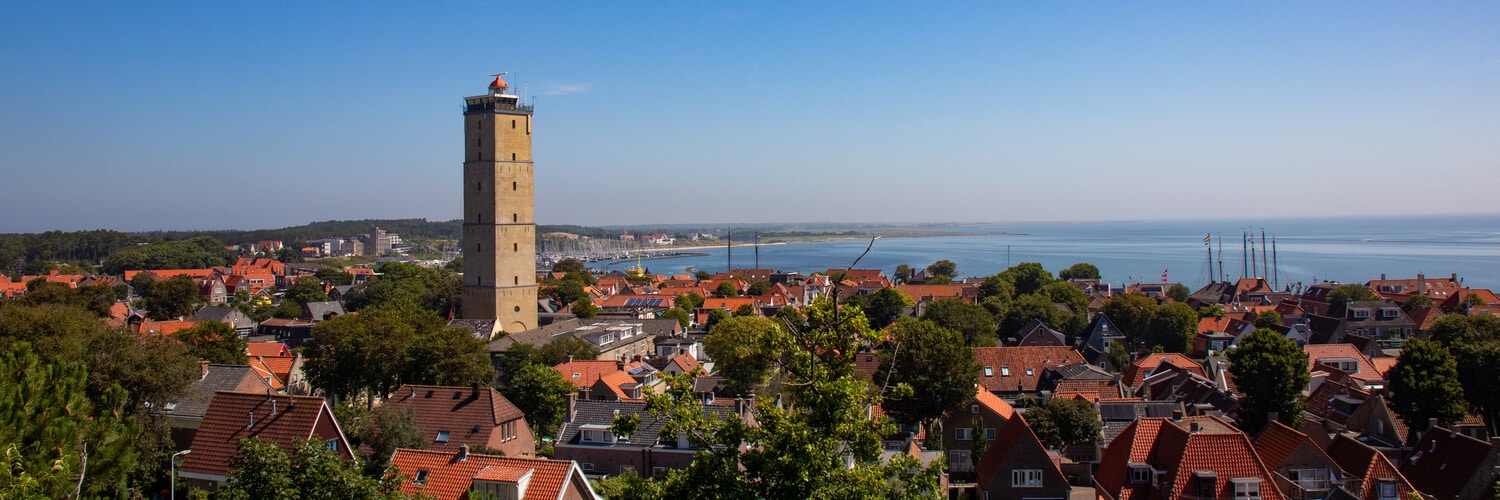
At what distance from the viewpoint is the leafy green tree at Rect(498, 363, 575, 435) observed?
24.3 m

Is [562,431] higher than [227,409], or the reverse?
[227,409]

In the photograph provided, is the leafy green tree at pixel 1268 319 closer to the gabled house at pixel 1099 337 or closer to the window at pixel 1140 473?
the gabled house at pixel 1099 337

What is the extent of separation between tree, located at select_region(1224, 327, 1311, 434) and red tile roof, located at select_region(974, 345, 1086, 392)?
5.98m

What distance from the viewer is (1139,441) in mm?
17031

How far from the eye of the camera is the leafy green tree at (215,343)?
27438 millimetres

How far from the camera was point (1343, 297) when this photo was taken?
153ft

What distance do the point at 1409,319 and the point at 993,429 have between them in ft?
90.9

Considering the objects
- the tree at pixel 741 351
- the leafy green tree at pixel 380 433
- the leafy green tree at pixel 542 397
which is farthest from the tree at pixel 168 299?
the leafy green tree at pixel 380 433

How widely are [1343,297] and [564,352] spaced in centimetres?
3703

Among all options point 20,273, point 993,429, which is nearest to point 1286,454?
point 993,429

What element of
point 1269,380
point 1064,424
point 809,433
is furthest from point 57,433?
point 1269,380

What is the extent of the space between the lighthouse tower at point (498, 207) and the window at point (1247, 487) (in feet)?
92.3

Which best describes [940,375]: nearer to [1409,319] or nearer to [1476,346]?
[1476,346]

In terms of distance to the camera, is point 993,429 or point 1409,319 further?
point 1409,319
